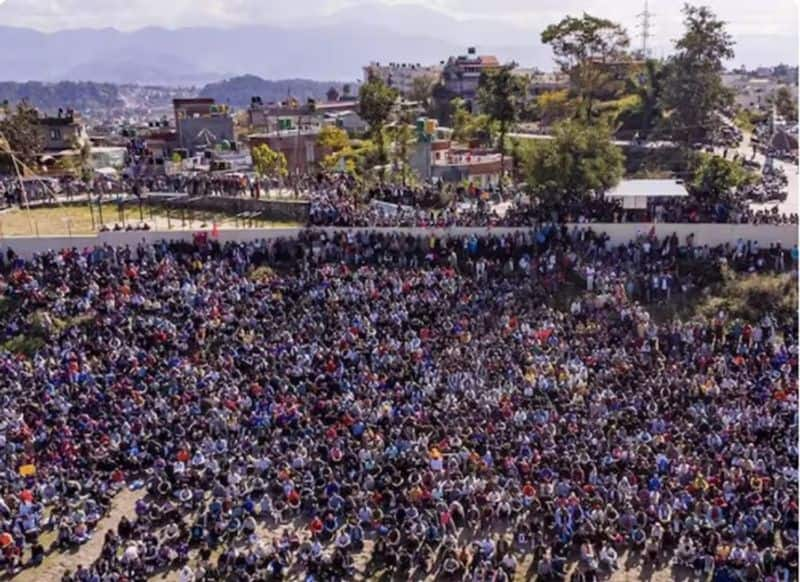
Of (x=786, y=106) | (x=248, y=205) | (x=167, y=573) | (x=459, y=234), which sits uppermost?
(x=786, y=106)

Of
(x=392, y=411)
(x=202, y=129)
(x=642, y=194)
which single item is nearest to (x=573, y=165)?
(x=642, y=194)

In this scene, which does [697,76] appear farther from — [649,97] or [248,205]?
[248,205]

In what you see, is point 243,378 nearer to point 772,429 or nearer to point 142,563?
point 142,563

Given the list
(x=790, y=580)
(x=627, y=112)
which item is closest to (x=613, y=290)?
(x=790, y=580)

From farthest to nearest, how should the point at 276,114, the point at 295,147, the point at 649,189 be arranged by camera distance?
the point at 276,114, the point at 295,147, the point at 649,189

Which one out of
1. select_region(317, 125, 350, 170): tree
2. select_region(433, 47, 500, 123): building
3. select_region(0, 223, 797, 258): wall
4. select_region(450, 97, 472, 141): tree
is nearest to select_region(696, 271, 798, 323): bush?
select_region(0, 223, 797, 258): wall

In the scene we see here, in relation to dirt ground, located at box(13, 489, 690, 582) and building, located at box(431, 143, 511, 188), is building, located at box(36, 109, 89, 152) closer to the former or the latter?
building, located at box(431, 143, 511, 188)

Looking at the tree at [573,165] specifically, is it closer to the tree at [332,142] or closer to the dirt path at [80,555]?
the dirt path at [80,555]
